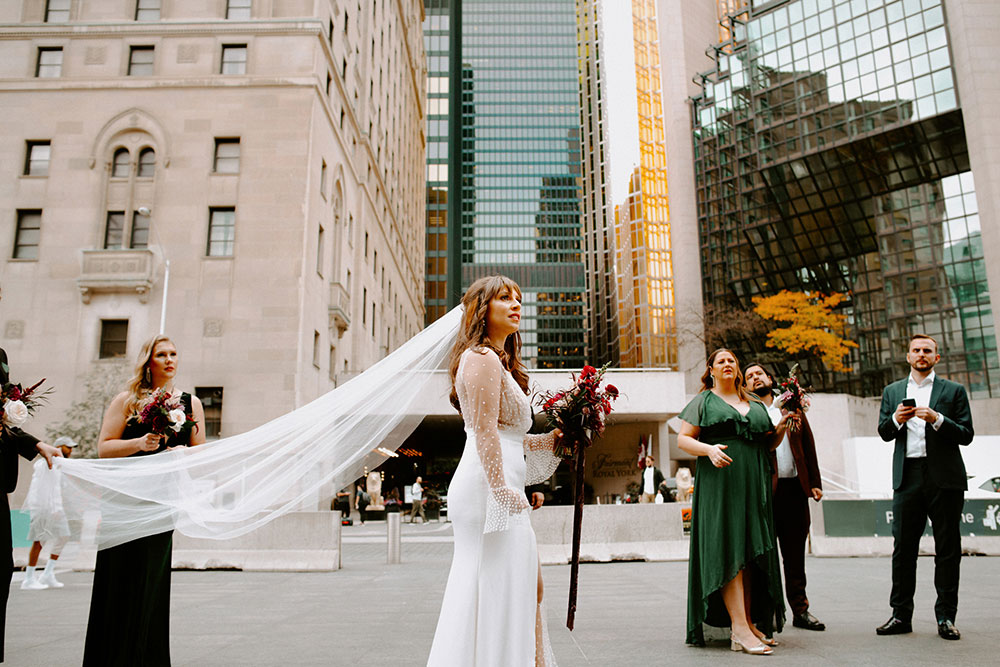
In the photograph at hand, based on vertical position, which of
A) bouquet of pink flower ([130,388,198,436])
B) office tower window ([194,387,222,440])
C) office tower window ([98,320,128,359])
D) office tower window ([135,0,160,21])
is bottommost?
bouquet of pink flower ([130,388,198,436])

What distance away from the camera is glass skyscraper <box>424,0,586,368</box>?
6245 inches

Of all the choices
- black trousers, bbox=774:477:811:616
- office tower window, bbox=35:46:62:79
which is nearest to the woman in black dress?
black trousers, bbox=774:477:811:616

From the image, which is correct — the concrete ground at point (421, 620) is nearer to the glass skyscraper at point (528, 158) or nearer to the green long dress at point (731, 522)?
the green long dress at point (731, 522)

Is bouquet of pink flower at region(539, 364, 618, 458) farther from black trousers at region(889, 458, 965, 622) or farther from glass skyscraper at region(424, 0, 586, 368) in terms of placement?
glass skyscraper at region(424, 0, 586, 368)

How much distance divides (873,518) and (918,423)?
9.02 m

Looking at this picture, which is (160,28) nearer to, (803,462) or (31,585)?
(31,585)

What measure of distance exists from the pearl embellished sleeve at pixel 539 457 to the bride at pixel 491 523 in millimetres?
318

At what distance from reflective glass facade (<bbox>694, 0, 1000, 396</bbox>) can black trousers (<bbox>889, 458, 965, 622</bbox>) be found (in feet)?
171

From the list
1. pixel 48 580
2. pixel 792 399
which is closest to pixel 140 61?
pixel 48 580

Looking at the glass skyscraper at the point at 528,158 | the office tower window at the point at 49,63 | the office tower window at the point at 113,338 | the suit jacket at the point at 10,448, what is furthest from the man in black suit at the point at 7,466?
the glass skyscraper at the point at 528,158

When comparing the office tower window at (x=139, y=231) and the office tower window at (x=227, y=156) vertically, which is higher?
the office tower window at (x=227, y=156)

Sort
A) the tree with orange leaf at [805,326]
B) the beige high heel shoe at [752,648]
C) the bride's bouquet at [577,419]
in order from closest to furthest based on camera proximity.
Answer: the bride's bouquet at [577,419], the beige high heel shoe at [752,648], the tree with orange leaf at [805,326]

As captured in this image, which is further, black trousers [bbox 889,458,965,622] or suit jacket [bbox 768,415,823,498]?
suit jacket [bbox 768,415,823,498]

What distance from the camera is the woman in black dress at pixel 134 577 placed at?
459 cm
